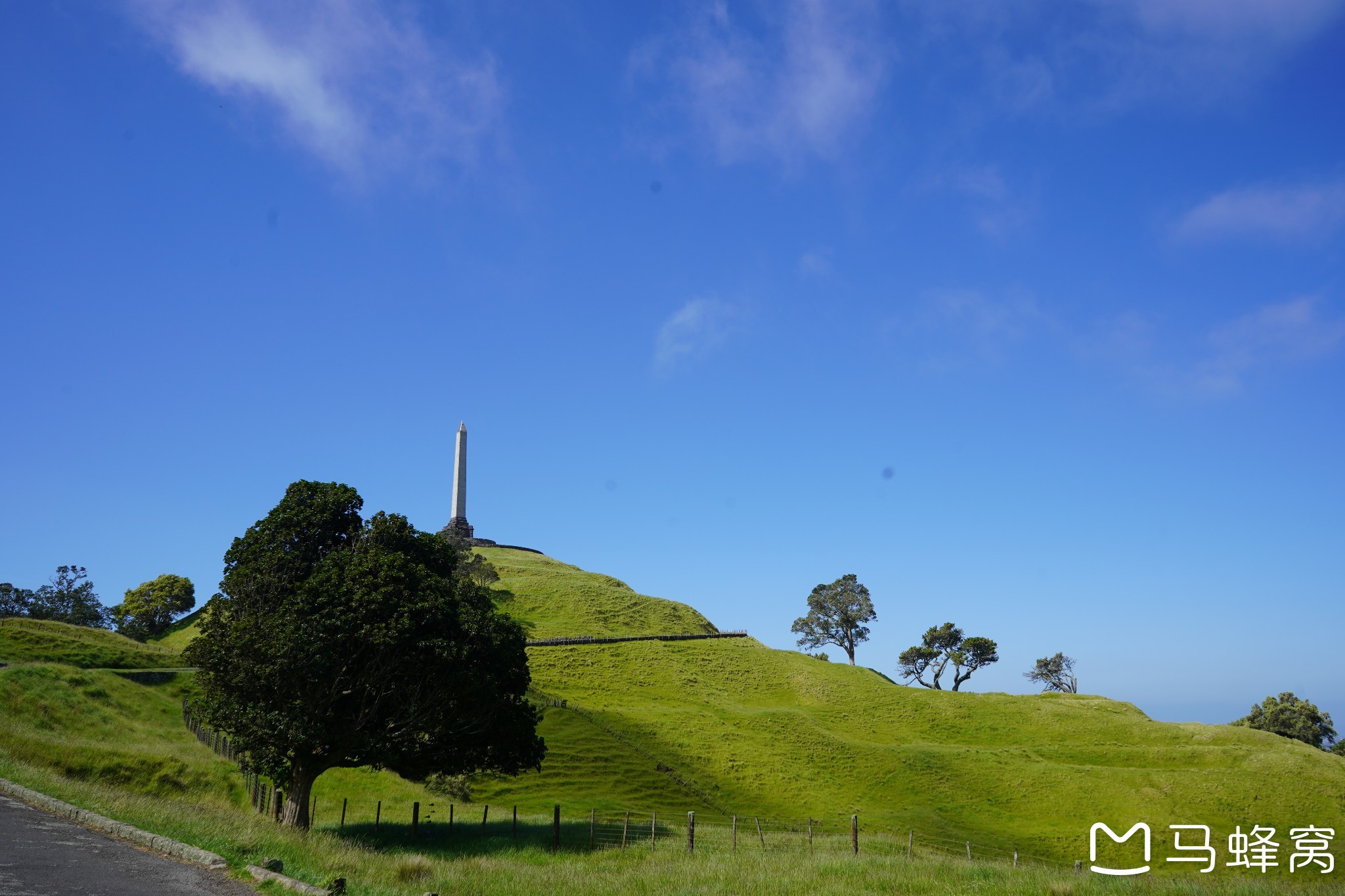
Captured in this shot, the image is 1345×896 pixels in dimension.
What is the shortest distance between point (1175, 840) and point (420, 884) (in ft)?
158

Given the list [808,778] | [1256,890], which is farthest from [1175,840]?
[1256,890]

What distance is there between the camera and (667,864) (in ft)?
83.9

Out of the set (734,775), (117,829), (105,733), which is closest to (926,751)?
(734,775)

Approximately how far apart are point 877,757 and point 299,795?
1870 inches

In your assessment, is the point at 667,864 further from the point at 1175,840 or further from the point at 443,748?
the point at 1175,840

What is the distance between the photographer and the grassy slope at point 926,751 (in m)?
57.8

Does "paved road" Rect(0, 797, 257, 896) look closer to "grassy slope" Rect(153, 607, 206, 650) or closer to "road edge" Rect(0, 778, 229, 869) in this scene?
"road edge" Rect(0, 778, 229, 869)

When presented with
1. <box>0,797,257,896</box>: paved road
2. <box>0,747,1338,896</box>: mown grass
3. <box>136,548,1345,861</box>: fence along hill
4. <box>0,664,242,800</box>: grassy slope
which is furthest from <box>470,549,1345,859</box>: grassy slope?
<box>0,797,257,896</box>: paved road

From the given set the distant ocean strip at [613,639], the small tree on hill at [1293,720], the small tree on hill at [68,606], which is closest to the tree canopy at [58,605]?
the small tree on hill at [68,606]

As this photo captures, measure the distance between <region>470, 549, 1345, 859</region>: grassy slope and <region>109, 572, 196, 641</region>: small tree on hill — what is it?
59870mm

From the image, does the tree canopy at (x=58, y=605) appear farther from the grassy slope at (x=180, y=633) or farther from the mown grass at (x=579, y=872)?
the mown grass at (x=579, y=872)

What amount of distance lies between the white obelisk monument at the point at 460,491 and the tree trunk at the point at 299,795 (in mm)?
114495

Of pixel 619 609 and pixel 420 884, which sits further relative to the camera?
pixel 619 609

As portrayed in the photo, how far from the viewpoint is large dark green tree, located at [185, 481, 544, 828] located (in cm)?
3100
